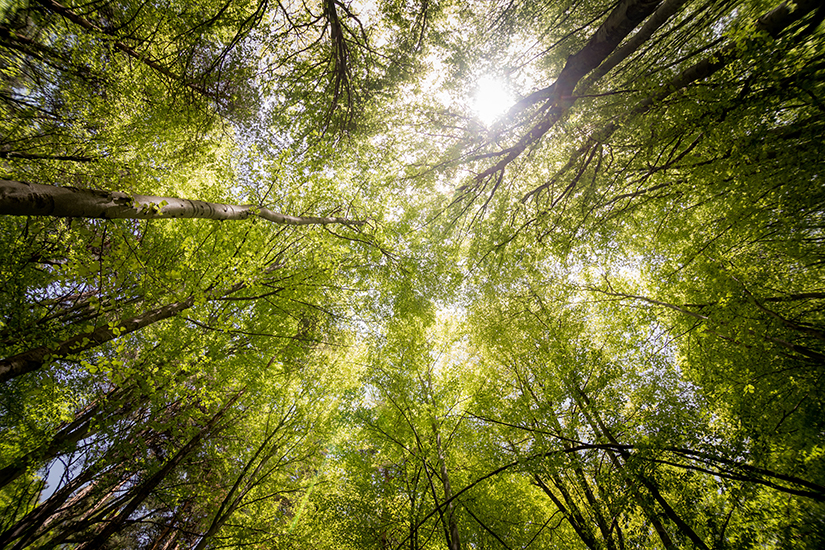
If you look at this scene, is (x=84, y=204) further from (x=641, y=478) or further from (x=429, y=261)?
(x=641, y=478)

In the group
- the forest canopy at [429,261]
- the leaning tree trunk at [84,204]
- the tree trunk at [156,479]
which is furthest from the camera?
the tree trunk at [156,479]

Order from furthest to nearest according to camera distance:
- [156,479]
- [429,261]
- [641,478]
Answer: [429,261], [156,479], [641,478]

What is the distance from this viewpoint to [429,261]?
7.03 metres

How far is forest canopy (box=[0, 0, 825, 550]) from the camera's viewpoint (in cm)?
342

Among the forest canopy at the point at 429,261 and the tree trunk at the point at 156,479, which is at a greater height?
the forest canopy at the point at 429,261

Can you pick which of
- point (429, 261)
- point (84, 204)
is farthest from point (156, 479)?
point (429, 261)

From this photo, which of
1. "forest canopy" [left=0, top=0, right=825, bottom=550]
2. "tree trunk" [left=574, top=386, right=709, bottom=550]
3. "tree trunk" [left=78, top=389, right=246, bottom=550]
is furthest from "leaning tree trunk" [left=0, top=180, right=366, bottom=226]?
"tree trunk" [left=574, top=386, right=709, bottom=550]

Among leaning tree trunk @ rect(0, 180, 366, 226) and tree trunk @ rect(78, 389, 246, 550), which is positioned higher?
leaning tree trunk @ rect(0, 180, 366, 226)

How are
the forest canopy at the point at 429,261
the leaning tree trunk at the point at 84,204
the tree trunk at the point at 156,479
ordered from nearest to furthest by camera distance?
the leaning tree trunk at the point at 84,204 < the forest canopy at the point at 429,261 < the tree trunk at the point at 156,479

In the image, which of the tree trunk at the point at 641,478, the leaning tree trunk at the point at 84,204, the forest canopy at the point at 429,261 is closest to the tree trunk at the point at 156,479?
the forest canopy at the point at 429,261

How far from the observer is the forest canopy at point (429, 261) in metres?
3.42

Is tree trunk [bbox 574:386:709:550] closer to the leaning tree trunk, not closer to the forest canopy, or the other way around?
the forest canopy

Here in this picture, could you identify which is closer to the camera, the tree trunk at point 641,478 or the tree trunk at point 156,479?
the tree trunk at point 641,478

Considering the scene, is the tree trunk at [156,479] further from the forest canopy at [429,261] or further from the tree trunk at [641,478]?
the tree trunk at [641,478]
